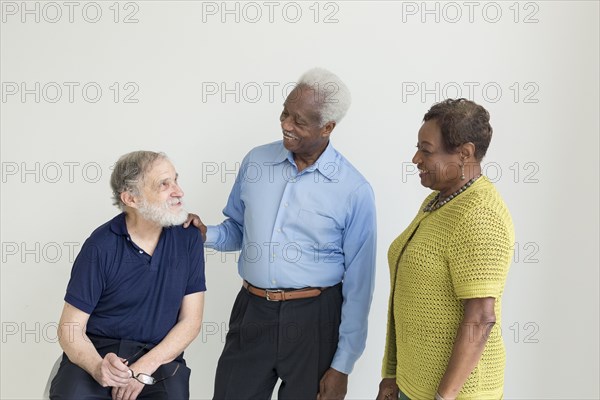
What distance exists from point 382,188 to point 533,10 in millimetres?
1061

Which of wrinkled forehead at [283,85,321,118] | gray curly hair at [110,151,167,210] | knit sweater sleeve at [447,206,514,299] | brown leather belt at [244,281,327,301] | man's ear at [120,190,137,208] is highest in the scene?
wrinkled forehead at [283,85,321,118]

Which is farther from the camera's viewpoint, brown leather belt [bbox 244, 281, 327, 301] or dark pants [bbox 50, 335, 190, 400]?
brown leather belt [bbox 244, 281, 327, 301]

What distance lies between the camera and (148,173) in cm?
259

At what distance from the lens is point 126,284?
8.37 ft

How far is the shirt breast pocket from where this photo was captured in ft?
8.93

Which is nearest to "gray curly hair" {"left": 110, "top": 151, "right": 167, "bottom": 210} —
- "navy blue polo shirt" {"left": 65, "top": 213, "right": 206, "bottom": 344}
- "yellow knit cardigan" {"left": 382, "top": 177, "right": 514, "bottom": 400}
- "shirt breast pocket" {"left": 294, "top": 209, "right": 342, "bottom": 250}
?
"navy blue polo shirt" {"left": 65, "top": 213, "right": 206, "bottom": 344}

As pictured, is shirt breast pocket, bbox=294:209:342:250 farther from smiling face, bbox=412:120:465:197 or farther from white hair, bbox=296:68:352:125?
smiling face, bbox=412:120:465:197

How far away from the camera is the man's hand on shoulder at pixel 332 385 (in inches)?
106

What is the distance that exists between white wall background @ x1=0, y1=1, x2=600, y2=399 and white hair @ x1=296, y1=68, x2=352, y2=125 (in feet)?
2.38

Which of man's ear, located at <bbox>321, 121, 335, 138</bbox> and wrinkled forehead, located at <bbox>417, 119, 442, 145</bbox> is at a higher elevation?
man's ear, located at <bbox>321, 121, 335, 138</bbox>

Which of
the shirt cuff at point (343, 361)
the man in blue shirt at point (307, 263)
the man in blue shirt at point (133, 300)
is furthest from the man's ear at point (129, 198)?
the shirt cuff at point (343, 361)

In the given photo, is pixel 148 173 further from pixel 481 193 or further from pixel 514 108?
pixel 514 108

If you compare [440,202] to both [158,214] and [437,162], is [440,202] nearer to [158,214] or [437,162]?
[437,162]

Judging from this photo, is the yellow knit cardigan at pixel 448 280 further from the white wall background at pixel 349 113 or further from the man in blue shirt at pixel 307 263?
the white wall background at pixel 349 113
